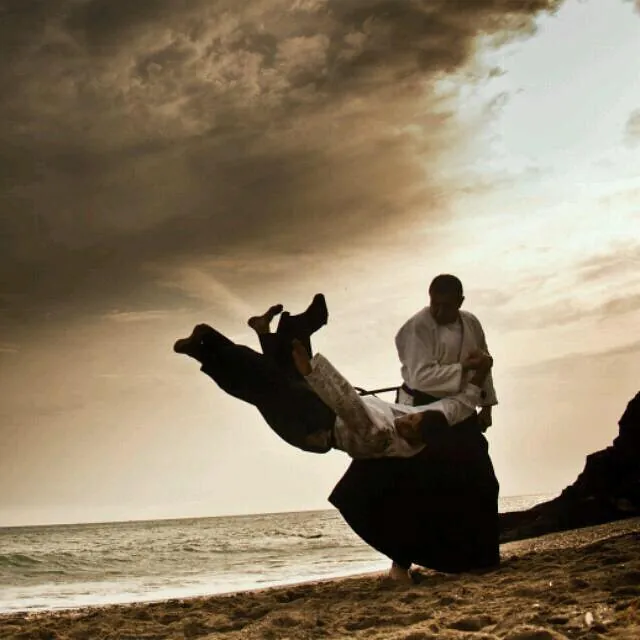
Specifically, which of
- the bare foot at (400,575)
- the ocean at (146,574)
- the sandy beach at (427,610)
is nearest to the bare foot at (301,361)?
the sandy beach at (427,610)

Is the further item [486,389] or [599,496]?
[599,496]

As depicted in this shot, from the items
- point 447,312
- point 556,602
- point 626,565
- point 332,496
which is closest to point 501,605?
point 556,602

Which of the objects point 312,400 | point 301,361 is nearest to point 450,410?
point 312,400

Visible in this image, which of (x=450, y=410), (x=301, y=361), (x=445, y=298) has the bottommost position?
(x=450, y=410)

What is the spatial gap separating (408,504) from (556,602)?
1722 millimetres

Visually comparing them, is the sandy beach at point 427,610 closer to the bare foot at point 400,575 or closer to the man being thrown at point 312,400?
the bare foot at point 400,575

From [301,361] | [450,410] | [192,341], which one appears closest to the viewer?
[301,361]

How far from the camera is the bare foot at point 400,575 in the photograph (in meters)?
5.76

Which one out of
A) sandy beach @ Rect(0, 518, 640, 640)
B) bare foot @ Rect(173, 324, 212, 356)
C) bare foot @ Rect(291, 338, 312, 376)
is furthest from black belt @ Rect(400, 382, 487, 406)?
bare foot @ Rect(173, 324, 212, 356)

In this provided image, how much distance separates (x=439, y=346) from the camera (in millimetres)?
5742

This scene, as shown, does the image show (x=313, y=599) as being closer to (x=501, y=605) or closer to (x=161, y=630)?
(x=161, y=630)

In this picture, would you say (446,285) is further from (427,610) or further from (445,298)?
(427,610)

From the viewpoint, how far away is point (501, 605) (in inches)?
165

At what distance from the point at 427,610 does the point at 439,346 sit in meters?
2.03
